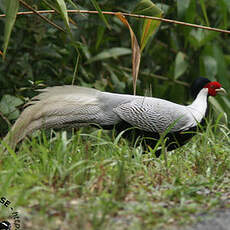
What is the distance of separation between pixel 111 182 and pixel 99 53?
3.21 m

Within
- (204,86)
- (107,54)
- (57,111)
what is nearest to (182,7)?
(204,86)

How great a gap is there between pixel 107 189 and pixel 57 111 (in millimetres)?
1116

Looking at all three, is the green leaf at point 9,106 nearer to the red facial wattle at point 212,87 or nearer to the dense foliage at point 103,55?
the dense foliage at point 103,55

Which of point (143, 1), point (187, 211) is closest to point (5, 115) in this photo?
point (143, 1)

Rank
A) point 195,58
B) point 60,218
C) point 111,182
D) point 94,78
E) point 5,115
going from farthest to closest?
point 195,58
point 94,78
point 5,115
point 111,182
point 60,218

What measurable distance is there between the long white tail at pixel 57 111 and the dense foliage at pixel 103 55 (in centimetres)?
44

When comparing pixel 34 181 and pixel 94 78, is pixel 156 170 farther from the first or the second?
pixel 94 78

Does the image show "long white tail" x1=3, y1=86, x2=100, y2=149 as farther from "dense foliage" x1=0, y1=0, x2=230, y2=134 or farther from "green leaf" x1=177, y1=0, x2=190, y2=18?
"green leaf" x1=177, y1=0, x2=190, y2=18

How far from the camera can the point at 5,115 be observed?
3701 mm

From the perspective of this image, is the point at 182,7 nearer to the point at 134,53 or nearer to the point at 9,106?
the point at 134,53

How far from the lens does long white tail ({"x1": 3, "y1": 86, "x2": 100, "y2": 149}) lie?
299 centimetres

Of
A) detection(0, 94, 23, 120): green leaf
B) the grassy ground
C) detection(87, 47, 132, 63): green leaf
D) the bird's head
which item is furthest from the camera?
detection(87, 47, 132, 63): green leaf

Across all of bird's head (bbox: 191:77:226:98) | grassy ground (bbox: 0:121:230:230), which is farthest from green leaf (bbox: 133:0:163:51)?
bird's head (bbox: 191:77:226:98)

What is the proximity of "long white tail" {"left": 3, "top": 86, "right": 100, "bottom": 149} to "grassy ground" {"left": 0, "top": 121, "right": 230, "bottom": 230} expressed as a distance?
1.28 ft
